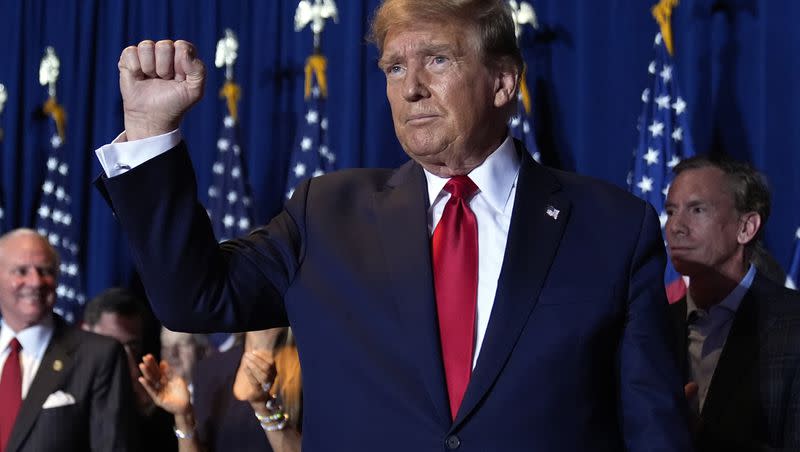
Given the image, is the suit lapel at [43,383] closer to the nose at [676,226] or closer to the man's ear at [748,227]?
the nose at [676,226]

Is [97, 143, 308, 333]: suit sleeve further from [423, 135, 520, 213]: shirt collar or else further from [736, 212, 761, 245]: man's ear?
[736, 212, 761, 245]: man's ear

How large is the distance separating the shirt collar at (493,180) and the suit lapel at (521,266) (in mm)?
29

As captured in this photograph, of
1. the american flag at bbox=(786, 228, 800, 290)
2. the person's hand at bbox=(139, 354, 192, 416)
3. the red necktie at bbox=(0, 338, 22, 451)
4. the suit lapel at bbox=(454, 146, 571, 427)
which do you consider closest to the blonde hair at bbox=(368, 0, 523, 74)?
the suit lapel at bbox=(454, 146, 571, 427)

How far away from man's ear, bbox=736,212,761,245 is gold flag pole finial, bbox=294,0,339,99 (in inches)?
144

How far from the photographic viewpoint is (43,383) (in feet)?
13.1

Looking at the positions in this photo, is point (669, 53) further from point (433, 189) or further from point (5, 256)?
point (433, 189)

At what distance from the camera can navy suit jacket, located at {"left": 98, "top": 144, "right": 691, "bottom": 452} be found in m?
1.74

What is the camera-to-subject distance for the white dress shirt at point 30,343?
411 centimetres

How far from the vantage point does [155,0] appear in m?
7.65

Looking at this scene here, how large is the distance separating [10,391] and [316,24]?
3295 millimetres

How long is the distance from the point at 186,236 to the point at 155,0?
6320 millimetres

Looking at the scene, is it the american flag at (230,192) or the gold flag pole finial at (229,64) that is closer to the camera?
the gold flag pole finial at (229,64)

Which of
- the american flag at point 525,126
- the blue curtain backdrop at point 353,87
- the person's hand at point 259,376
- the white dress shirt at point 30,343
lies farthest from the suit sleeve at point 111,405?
the blue curtain backdrop at point 353,87

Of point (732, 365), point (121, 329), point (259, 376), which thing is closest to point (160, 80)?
point (259, 376)
